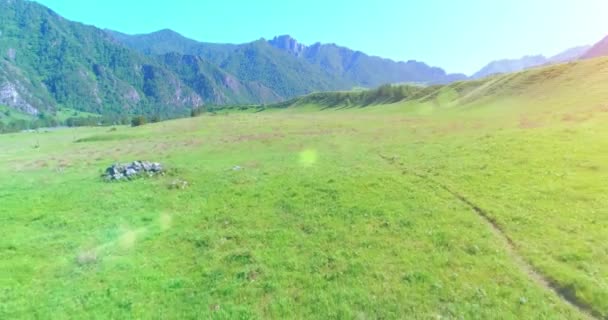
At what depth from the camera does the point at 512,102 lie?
7806 cm

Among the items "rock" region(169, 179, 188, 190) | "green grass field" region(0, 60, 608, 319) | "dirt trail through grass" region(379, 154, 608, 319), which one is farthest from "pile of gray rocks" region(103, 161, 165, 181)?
"dirt trail through grass" region(379, 154, 608, 319)

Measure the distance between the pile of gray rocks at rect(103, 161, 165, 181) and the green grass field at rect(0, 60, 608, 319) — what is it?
137cm

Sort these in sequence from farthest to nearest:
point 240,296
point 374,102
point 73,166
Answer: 1. point 374,102
2. point 73,166
3. point 240,296

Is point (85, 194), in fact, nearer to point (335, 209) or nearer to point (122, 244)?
point (122, 244)

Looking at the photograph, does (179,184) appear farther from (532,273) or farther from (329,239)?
(532,273)

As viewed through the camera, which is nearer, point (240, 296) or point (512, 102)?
point (240, 296)

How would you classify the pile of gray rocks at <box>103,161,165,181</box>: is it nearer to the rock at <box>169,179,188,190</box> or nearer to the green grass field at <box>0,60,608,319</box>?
the green grass field at <box>0,60,608,319</box>

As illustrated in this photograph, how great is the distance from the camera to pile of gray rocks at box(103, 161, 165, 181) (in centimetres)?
3338

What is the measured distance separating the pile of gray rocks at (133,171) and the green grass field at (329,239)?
1374 mm

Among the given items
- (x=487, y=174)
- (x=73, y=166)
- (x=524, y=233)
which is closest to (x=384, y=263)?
(x=524, y=233)

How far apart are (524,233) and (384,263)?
777 cm

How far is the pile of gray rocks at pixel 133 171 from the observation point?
33375mm

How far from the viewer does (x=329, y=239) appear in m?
18.2

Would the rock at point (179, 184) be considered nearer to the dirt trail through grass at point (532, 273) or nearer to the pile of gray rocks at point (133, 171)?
the pile of gray rocks at point (133, 171)
